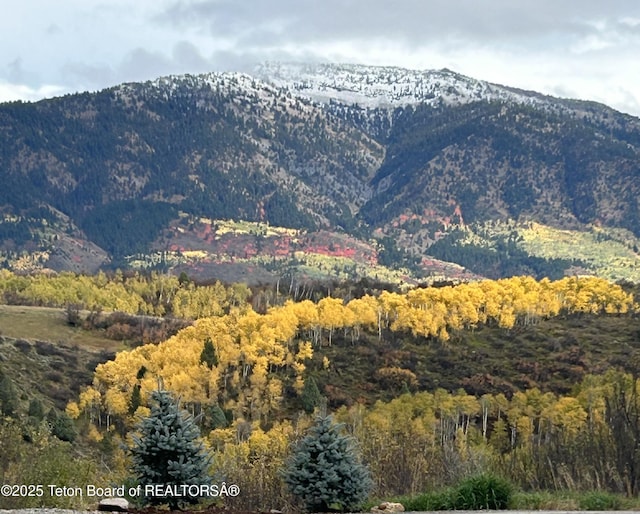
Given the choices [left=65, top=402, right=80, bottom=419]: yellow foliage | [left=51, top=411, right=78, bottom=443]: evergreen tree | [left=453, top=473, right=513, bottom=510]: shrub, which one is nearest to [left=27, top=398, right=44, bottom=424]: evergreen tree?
[left=51, top=411, right=78, bottom=443]: evergreen tree

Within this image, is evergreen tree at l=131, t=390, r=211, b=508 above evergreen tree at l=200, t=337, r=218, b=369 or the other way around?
the other way around

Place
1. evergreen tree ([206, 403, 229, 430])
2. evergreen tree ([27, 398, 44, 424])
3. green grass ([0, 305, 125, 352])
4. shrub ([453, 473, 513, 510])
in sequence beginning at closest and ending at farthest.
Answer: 1. shrub ([453, 473, 513, 510])
2. evergreen tree ([27, 398, 44, 424])
3. evergreen tree ([206, 403, 229, 430])
4. green grass ([0, 305, 125, 352])

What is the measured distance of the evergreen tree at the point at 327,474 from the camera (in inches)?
823

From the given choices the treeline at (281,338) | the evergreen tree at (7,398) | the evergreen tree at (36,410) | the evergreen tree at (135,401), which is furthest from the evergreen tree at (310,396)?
Result: the evergreen tree at (7,398)

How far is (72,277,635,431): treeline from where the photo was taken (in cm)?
9925

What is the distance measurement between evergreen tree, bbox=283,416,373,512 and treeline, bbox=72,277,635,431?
60.7 metres

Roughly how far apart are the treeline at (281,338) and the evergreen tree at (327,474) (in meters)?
60.7

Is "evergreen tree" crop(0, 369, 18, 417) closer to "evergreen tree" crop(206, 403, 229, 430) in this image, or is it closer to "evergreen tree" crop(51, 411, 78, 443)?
"evergreen tree" crop(51, 411, 78, 443)

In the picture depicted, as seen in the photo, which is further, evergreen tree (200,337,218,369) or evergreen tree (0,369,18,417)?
evergreen tree (200,337,218,369)

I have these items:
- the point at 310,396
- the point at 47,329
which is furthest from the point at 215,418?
the point at 47,329

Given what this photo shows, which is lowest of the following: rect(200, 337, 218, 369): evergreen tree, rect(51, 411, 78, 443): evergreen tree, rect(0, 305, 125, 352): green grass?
rect(51, 411, 78, 443): evergreen tree

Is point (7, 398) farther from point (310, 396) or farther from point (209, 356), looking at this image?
point (310, 396)

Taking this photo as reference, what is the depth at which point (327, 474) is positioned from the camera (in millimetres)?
20844

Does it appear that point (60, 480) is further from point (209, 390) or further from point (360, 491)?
point (209, 390)
